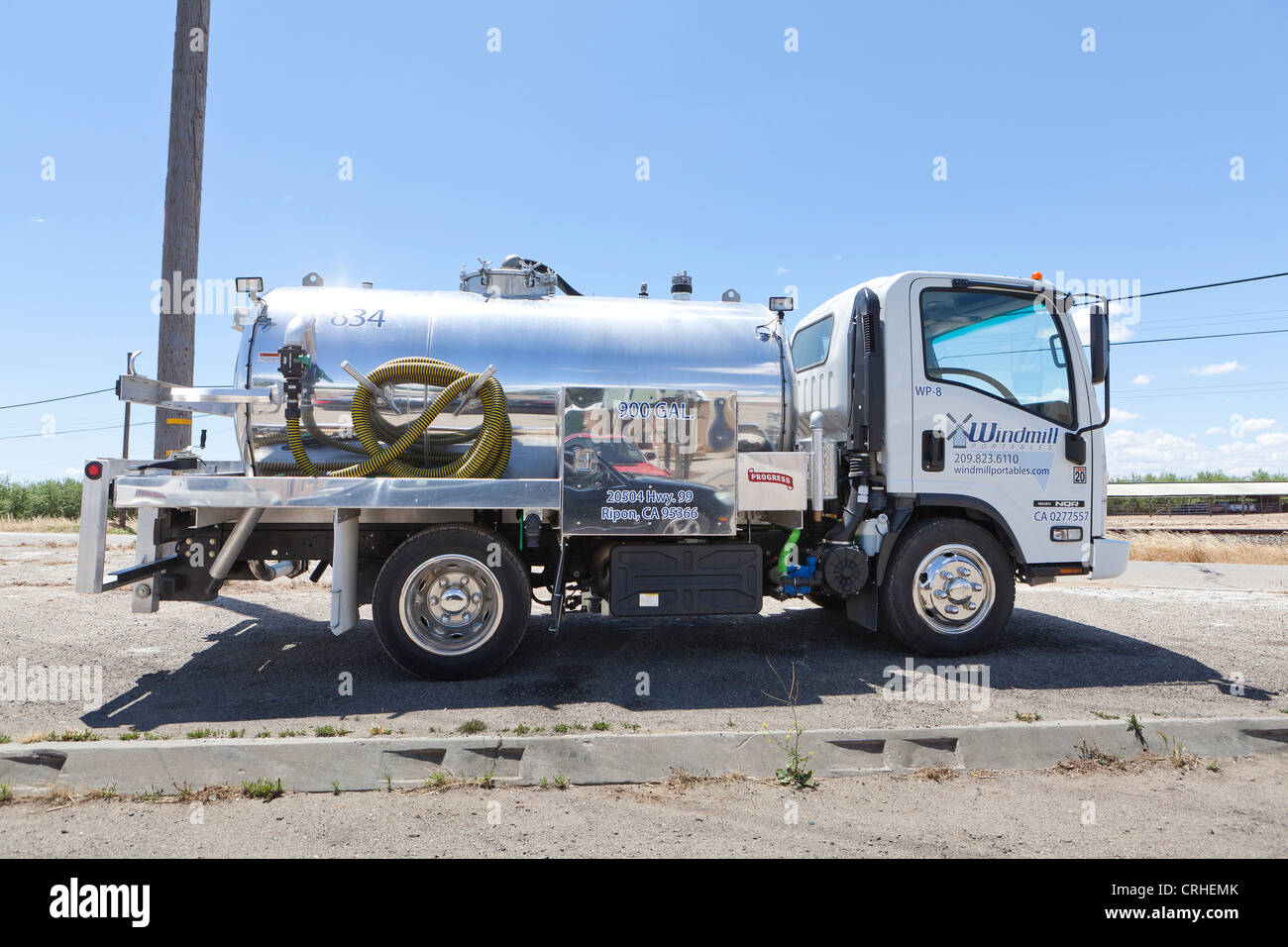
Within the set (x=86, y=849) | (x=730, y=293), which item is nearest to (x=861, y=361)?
(x=730, y=293)

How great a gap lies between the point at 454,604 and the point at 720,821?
2.78 meters

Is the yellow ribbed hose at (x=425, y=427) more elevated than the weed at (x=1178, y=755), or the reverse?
the yellow ribbed hose at (x=425, y=427)

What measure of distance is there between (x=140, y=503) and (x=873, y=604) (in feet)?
17.8

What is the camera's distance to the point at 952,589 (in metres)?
6.18

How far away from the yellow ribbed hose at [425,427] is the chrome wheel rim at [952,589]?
11.3ft

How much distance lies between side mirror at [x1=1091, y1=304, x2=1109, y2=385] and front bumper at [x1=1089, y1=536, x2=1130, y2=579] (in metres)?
1.35

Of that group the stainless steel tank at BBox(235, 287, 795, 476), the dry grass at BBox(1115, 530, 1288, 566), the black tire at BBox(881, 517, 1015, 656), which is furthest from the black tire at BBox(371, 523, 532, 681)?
the dry grass at BBox(1115, 530, 1288, 566)

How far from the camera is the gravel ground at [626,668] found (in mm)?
4766

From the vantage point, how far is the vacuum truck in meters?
5.52

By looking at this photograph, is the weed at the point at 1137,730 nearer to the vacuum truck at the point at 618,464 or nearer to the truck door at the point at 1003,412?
the vacuum truck at the point at 618,464

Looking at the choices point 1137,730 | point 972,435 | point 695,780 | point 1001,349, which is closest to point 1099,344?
point 1001,349

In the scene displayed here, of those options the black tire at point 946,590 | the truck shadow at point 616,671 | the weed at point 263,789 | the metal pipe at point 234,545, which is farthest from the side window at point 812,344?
the weed at point 263,789

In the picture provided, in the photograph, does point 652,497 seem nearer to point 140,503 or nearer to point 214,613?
point 140,503

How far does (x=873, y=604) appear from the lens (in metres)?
6.23
